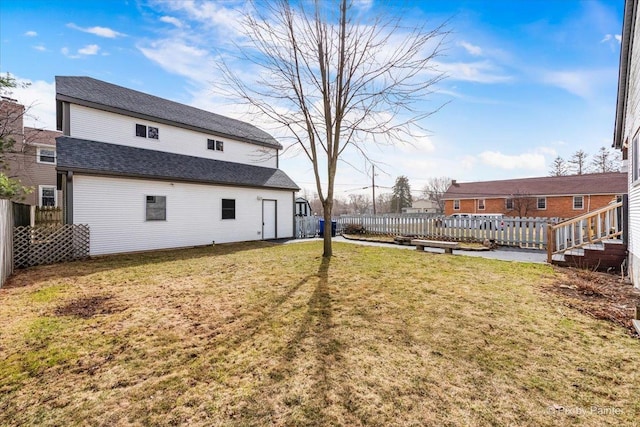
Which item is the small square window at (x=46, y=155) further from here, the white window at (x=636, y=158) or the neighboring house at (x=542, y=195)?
the neighboring house at (x=542, y=195)

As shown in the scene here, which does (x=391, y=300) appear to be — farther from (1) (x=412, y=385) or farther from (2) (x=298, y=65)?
(2) (x=298, y=65)

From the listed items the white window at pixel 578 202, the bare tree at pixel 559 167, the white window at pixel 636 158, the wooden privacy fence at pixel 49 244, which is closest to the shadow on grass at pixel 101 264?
the wooden privacy fence at pixel 49 244

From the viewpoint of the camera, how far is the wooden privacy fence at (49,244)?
8.28m

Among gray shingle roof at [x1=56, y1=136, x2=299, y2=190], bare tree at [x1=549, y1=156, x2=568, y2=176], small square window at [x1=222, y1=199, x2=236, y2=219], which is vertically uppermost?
bare tree at [x1=549, y1=156, x2=568, y2=176]

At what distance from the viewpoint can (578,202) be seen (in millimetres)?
29250

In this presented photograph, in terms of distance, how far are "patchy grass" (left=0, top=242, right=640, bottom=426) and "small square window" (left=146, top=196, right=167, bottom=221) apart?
5.68m

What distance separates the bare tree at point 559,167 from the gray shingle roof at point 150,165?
46.6 metres

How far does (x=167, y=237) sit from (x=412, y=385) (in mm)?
12088

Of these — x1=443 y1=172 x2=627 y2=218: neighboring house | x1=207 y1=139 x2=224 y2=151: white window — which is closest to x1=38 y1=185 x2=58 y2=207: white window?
x1=207 y1=139 x2=224 y2=151: white window

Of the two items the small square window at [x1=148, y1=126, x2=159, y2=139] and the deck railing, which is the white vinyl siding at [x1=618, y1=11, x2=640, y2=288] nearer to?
the deck railing

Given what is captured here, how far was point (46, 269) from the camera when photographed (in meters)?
8.01

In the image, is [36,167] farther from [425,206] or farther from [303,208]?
[425,206]

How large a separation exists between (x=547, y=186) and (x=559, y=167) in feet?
54.6

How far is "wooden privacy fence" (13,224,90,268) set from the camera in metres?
8.28
